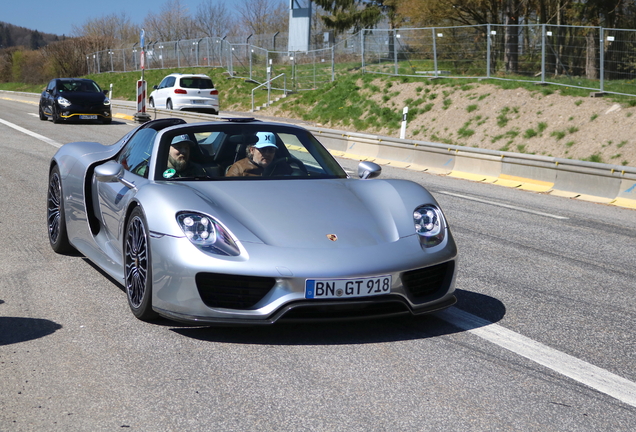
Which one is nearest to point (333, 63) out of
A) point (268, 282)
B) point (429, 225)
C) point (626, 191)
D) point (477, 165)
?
point (477, 165)

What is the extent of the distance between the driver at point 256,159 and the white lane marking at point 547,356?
1688mm

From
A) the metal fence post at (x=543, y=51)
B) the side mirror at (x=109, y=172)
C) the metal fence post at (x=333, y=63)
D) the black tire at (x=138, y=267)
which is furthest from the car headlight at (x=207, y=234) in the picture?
the metal fence post at (x=333, y=63)

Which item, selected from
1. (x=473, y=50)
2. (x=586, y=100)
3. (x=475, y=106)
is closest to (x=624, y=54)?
(x=586, y=100)

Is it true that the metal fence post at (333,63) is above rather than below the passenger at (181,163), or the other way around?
above

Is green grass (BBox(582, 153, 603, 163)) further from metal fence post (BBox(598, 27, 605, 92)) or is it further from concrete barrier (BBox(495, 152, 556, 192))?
metal fence post (BBox(598, 27, 605, 92))

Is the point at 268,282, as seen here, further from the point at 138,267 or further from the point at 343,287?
the point at 138,267

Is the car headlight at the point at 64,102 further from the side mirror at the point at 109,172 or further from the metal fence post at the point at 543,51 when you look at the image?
the side mirror at the point at 109,172

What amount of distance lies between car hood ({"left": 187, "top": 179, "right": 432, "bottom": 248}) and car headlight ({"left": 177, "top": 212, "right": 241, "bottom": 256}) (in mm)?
59

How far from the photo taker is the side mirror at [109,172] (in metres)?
5.37

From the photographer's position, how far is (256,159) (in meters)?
5.59

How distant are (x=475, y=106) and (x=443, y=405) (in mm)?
19090

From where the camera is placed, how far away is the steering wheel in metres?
5.55

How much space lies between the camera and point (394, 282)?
14.1 ft

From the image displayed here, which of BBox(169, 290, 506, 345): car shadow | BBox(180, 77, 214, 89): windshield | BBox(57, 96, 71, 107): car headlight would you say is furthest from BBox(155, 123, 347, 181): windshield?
BBox(180, 77, 214, 89): windshield
